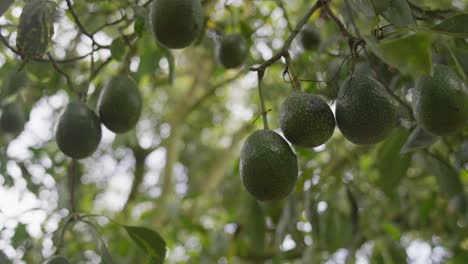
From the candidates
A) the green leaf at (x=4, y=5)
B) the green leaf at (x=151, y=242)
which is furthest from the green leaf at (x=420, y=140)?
the green leaf at (x=4, y=5)

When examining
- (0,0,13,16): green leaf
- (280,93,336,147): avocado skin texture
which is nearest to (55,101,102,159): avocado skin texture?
(0,0,13,16): green leaf

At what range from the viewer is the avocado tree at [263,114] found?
1.00 m

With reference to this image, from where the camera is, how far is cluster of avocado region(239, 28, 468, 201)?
0.98 metres

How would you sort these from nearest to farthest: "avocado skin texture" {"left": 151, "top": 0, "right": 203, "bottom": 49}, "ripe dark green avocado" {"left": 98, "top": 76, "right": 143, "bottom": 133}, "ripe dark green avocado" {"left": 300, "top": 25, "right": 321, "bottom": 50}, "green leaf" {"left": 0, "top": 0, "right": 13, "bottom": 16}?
"green leaf" {"left": 0, "top": 0, "right": 13, "bottom": 16}
"avocado skin texture" {"left": 151, "top": 0, "right": 203, "bottom": 49}
"ripe dark green avocado" {"left": 98, "top": 76, "right": 143, "bottom": 133}
"ripe dark green avocado" {"left": 300, "top": 25, "right": 321, "bottom": 50}

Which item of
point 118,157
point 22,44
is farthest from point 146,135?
point 22,44

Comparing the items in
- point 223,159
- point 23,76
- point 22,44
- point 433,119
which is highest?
point 22,44

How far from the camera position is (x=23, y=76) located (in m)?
1.60

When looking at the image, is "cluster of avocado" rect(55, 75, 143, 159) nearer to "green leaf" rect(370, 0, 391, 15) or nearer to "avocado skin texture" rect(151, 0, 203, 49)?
"avocado skin texture" rect(151, 0, 203, 49)

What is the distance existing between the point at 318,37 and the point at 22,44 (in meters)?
1.19

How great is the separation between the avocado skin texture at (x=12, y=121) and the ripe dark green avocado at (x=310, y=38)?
1.06 metres

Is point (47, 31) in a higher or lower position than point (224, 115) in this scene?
higher

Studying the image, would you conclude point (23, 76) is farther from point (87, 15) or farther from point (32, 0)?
point (32, 0)

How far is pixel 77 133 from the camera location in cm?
122

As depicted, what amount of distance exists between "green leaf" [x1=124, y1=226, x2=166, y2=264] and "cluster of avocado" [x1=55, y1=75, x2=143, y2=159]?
9.9 inches
